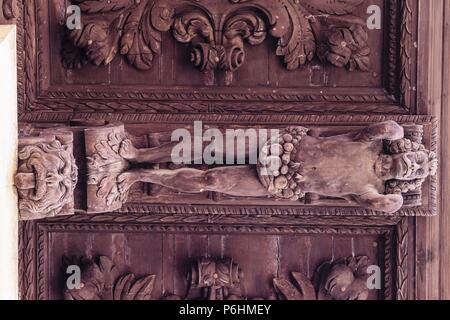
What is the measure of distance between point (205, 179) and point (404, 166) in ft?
2.90

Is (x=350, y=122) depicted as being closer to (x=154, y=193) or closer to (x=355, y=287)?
Result: (x=355, y=287)

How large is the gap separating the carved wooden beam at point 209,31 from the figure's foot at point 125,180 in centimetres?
65

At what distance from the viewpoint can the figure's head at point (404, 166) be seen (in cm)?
262

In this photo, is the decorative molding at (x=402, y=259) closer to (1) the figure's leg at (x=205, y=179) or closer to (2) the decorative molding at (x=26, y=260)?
(1) the figure's leg at (x=205, y=179)

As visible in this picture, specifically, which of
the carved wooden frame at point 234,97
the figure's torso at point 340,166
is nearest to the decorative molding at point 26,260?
the carved wooden frame at point 234,97

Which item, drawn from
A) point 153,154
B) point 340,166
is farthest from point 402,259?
point 153,154

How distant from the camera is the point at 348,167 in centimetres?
269

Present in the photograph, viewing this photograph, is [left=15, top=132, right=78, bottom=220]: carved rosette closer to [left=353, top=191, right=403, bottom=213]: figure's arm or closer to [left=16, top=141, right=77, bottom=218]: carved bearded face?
[left=16, top=141, right=77, bottom=218]: carved bearded face

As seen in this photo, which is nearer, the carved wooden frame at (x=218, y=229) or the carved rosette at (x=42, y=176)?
the carved rosette at (x=42, y=176)

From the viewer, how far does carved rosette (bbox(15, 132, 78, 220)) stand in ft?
7.66

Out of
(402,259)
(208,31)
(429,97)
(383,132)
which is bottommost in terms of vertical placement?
(402,259)

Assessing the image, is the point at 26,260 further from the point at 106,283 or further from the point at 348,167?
the point at 348,167

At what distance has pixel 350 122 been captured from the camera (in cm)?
316

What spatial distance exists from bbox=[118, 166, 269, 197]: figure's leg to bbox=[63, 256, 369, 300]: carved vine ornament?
56 centimetres
